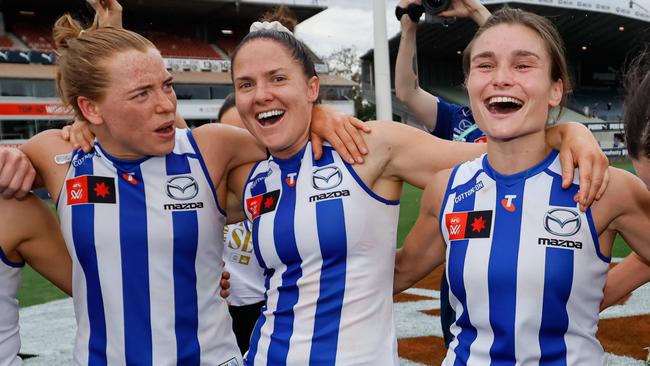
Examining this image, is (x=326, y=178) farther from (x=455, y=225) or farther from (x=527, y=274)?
(x=527, y=274)

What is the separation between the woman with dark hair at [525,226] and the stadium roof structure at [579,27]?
29679 mm

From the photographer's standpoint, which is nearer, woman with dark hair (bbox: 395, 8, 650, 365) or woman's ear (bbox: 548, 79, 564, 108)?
woman with dark hair (bbox: 395, 8, 650, 365)

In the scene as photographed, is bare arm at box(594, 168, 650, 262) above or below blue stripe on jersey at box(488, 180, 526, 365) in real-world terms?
above

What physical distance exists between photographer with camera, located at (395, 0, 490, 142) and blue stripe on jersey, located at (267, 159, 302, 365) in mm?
1517

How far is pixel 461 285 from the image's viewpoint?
1749mm

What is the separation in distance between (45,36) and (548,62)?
31.3 meters

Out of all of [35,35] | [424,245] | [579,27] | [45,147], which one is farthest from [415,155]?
[579,27]

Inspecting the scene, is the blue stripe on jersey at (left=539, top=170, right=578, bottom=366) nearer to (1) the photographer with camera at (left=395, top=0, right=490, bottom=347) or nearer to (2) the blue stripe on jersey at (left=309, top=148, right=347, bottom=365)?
(2) the blue stripe on jersey at (left=309, top=148, right=347, bottom=365)

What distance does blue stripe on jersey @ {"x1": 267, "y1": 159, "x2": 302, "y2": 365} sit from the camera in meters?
1.92

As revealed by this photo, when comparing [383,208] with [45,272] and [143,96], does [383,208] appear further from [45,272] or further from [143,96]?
[45,272]

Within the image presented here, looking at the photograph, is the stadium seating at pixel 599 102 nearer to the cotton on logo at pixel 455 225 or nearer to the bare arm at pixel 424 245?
the bare arm at pixel 424 245

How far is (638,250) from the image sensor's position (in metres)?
1.78

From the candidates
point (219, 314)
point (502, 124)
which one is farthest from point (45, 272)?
point (502, 124)

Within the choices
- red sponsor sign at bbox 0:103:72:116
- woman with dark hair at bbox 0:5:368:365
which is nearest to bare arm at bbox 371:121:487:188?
woman with dark hair at bbox 0:5:368:365
